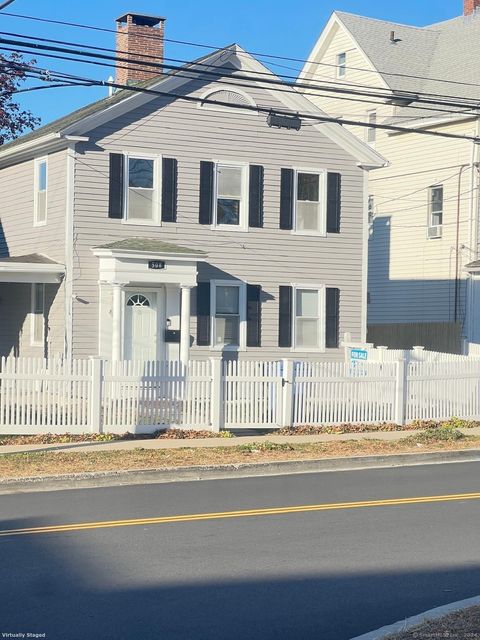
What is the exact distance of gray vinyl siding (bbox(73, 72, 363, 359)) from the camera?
23.8 meters

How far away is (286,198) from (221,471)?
463 inches

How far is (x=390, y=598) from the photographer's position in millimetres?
7969

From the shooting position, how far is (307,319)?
26422mm

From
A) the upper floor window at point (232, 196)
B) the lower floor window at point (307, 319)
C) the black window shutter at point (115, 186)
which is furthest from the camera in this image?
the lower floor window at point (307, 319)

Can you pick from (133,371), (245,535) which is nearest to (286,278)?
(133,371)

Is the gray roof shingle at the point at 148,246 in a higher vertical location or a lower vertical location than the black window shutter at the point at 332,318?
higher

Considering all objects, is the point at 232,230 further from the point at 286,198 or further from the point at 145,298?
the point at 145,298

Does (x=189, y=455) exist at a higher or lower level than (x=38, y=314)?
lower

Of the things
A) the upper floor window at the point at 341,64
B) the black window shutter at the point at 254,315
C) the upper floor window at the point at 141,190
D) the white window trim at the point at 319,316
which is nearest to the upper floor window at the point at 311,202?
the white window trim at the point at 319,316

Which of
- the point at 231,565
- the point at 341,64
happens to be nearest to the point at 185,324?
the point at 231,565

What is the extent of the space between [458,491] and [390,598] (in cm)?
603

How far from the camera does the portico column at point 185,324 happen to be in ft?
78.0

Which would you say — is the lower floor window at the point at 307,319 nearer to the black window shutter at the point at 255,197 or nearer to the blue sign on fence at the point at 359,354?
the blue sign on fence at the point at 359,354

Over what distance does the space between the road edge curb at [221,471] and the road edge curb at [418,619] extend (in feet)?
26.0
